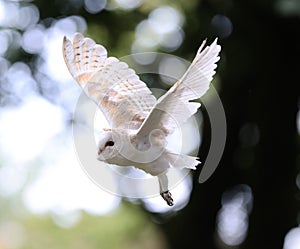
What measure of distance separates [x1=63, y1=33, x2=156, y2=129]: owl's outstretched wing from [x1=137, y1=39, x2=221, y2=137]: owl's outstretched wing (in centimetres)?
4

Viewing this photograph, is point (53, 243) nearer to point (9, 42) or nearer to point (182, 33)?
point (9, 42)

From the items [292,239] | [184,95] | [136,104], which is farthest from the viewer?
[292,239]

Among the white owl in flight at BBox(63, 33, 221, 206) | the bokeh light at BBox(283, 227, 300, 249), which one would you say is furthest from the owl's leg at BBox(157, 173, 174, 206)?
the bokeh light at BBox(283, 227, 300, 249)

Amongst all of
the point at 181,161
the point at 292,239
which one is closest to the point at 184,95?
the point at 181,161

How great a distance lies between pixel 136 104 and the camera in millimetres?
945

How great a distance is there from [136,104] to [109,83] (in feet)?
0.19

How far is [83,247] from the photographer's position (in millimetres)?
3492

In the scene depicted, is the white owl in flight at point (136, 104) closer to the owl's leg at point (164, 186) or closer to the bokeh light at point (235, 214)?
the owl's leg at point (164, 186)

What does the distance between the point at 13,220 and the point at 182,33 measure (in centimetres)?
139

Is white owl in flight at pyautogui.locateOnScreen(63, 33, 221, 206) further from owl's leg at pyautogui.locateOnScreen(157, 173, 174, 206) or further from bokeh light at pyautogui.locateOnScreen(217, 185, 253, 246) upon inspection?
bokeh light at pyautogui.locateOnScreen(217, 185, 253, 246)

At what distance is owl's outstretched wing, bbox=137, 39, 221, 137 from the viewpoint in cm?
80

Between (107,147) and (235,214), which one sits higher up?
(107,147)

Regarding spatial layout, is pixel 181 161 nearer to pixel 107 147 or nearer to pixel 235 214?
pixel 107 147

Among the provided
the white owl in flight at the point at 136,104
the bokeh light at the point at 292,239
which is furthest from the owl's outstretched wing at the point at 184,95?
the bokeh light at the point at 292,239
